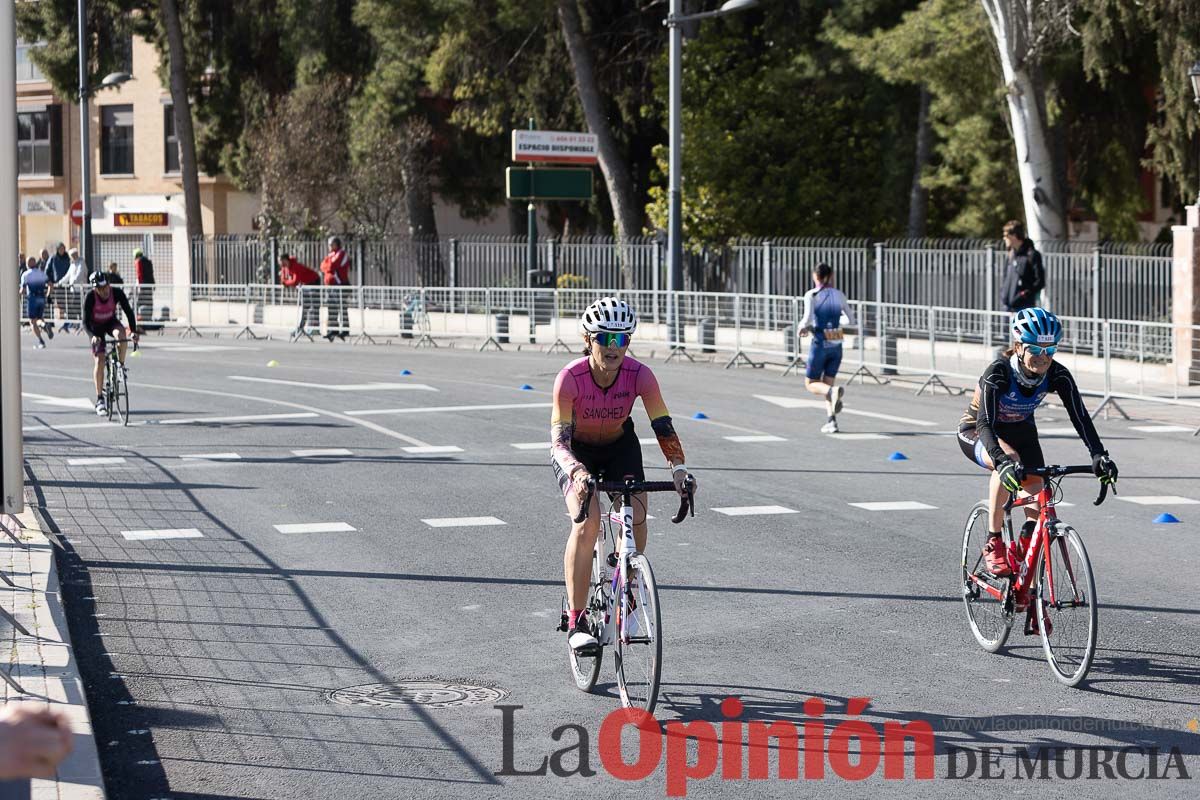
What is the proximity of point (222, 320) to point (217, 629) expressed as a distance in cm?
3536

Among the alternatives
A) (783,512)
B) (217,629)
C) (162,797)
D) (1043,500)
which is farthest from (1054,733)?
(783,512)

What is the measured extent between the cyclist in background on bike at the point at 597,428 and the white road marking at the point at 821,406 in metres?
12.3

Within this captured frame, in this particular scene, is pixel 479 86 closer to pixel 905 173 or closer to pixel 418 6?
pixel 418 6

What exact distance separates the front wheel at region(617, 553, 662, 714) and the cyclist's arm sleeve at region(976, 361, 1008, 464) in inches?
77.3

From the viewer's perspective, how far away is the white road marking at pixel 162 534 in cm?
1240

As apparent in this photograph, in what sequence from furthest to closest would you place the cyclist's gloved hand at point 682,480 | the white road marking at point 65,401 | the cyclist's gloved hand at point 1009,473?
the white road marking at point 65,401 < the cyclist's gloved hand at point 1009,473 < the cyclist's gloved hand at point 682,480

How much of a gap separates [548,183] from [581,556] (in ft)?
101

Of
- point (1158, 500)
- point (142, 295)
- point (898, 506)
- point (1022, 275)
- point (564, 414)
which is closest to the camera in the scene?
point (564, 414)

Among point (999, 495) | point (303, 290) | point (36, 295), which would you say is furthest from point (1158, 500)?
point (36, 295)

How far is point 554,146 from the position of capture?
38.1 metres

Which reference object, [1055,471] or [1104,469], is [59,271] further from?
[1104,469]

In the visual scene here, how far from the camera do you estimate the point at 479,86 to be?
4356cm

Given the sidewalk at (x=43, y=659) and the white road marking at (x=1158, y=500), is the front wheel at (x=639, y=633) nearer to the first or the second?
the sidewalk at (x=43, y=659)

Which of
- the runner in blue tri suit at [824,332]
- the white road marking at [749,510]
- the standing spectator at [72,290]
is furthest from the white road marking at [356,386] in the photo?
the standing spectator at [72,290]
